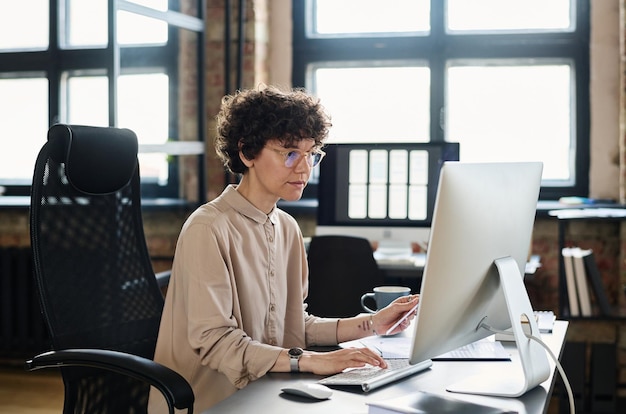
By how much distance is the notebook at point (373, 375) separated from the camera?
5.59 ft

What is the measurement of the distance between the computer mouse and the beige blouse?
15 centimetres

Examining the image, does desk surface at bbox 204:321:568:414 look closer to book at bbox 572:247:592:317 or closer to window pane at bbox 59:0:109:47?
book at bbox 572:247:592:317

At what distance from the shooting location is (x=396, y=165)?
3602mm

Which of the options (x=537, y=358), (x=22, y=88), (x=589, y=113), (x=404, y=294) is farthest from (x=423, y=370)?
(x=22, y=88)

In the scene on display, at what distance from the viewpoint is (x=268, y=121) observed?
2.05 meters

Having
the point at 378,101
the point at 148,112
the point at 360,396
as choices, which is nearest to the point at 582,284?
the point at 378,101

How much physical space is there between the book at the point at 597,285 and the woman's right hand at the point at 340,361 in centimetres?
243

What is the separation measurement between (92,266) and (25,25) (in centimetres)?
313

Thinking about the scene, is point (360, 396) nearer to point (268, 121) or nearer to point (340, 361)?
point (340, 361)

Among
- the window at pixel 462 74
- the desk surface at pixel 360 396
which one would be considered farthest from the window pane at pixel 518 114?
the desk surface at pixel 360 396

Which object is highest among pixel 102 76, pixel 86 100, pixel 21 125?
pixel 102 76

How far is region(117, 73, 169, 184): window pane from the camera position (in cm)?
411

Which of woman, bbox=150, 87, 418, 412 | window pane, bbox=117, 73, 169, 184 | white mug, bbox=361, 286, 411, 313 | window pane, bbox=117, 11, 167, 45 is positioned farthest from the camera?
window pane, bbox=117, 73, 169, 184

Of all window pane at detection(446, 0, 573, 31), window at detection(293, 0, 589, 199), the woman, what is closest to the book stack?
window at detection(293, 0, 589, 199)
